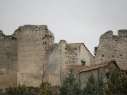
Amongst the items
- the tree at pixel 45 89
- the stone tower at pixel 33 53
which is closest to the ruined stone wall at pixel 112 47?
the stone tower at pixel 33 53

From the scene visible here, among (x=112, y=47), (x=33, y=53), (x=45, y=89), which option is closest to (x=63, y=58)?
(x=33, y=53)

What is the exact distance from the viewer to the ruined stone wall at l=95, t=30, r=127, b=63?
41062mm

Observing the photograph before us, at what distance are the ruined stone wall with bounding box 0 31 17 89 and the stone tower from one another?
0.70 metres

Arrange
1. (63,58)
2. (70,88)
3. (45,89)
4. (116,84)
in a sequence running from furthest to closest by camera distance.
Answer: (63,58) → (45,89) → (70,88) → (116,84)

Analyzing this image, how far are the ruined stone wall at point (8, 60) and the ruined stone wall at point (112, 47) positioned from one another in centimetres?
672

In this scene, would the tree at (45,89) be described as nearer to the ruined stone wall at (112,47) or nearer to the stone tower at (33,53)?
the stone tower at (33,53)

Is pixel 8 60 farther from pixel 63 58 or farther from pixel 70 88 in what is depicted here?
pixel 70 88

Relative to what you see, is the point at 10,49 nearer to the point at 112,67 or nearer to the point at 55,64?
the point at 55,64

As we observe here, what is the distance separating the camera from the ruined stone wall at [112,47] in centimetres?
4106

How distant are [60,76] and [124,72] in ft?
16.6

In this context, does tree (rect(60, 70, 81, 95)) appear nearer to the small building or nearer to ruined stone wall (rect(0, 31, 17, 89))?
the small building

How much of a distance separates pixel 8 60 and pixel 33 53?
8.42 feet

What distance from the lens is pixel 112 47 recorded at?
41250 millimetres

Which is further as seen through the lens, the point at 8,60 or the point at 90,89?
the point at 8,60
